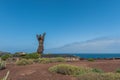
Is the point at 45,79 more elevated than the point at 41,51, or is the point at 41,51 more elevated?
the point at 41,51

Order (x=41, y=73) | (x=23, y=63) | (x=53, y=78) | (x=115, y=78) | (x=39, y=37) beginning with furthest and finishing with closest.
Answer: (x=39, y=37)
(x=23, y=63)
(x=41, y=73)
(x=53, y=78)
(x=115, y=78)

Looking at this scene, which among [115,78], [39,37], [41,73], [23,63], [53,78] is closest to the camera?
[115,78]

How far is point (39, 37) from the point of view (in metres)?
A: 34.6

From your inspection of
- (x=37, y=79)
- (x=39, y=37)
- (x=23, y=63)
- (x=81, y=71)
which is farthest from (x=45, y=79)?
(x=39, y=37)

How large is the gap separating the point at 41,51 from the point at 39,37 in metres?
2.22

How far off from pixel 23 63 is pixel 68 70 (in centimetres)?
833

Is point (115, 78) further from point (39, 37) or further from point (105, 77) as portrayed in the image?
point (39, 37)

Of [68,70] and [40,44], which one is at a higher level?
[40,44]

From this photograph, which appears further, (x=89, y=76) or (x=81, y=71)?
(x=81, y=71)

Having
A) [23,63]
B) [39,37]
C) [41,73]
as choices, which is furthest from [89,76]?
[39,37]

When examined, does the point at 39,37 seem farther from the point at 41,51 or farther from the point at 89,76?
the point at 89,76

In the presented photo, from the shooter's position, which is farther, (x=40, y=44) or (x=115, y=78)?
(x=40, y=44)

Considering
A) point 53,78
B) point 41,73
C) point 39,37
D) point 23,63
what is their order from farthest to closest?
point 39,37 < point 23,63 < point 41,73 < point 53,78

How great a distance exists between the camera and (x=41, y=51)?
3522 cm
